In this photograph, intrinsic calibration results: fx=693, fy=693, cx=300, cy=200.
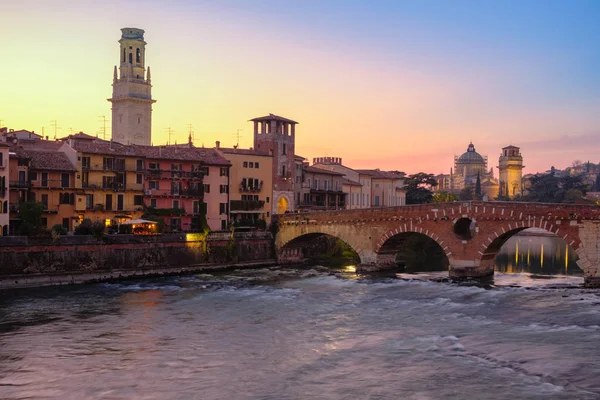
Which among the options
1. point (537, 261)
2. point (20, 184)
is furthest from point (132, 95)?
point (537, 261)

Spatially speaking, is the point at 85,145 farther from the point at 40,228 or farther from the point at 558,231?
the point at 558,231

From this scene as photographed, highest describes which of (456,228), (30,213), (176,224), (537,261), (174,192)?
(174,192)

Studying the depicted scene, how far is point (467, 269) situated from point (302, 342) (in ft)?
67.2

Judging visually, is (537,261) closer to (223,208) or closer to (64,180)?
(223,208)

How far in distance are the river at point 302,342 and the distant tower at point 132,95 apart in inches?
2048

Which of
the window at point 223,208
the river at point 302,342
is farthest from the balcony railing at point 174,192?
the river at point 302,342

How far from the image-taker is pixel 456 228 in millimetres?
46406

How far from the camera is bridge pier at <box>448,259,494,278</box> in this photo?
4525 centimetres

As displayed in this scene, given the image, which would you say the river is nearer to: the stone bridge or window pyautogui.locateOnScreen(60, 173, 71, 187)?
the stone bridge

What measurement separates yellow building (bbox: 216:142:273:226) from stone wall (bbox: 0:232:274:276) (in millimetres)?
6259

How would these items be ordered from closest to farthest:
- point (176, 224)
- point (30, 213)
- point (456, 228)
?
point (456, 228)
point (30, 213)
point (176, 224)

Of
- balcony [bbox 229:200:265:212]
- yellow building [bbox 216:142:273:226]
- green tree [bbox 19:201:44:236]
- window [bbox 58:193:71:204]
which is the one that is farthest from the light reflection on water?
green tree [bbox 19:201:44:236]

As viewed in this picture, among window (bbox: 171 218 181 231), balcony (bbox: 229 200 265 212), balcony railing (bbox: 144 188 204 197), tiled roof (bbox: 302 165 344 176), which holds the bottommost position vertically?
window (bbox: 171 218 181 231)

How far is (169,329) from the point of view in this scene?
30875 mm
